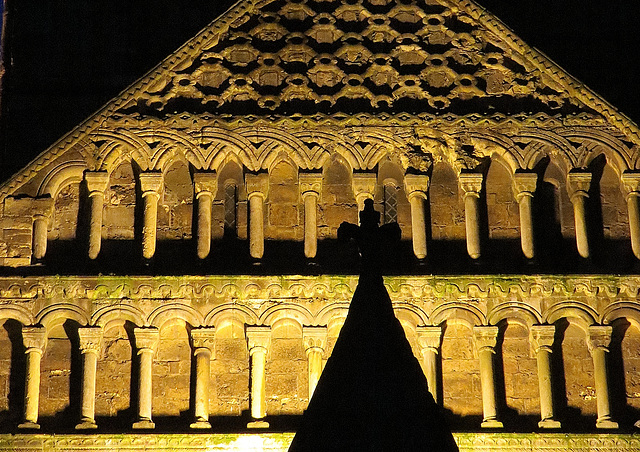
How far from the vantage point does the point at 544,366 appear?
16266 mm

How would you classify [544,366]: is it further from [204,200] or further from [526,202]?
[204,200]

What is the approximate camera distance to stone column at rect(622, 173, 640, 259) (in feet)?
55.7

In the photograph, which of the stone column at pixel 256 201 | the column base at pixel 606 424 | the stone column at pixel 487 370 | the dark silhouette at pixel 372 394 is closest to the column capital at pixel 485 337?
the stone column at pixel 487 370

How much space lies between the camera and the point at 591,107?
57.7ft

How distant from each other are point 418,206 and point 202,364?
2792mm

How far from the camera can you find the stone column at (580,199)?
16.9 metres

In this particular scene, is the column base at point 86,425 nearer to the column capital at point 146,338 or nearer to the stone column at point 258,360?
the column capital at point 146,338

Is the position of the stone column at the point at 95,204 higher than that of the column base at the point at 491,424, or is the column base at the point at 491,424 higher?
the stone column at the point at 95,204

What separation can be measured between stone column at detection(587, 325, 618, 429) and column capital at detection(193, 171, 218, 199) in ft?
13.4

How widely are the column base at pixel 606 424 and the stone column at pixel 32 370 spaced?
5.40 meters

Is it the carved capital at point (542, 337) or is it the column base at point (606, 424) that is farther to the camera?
the carved capital at point (542, 337)

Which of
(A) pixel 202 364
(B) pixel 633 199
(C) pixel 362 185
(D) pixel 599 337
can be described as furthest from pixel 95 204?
(B) pixel 633 199

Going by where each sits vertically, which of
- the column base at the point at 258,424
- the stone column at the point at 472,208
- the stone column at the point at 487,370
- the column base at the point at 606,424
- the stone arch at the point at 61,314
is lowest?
the column base at the point at 606,424

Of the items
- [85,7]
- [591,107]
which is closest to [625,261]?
[591,107]
